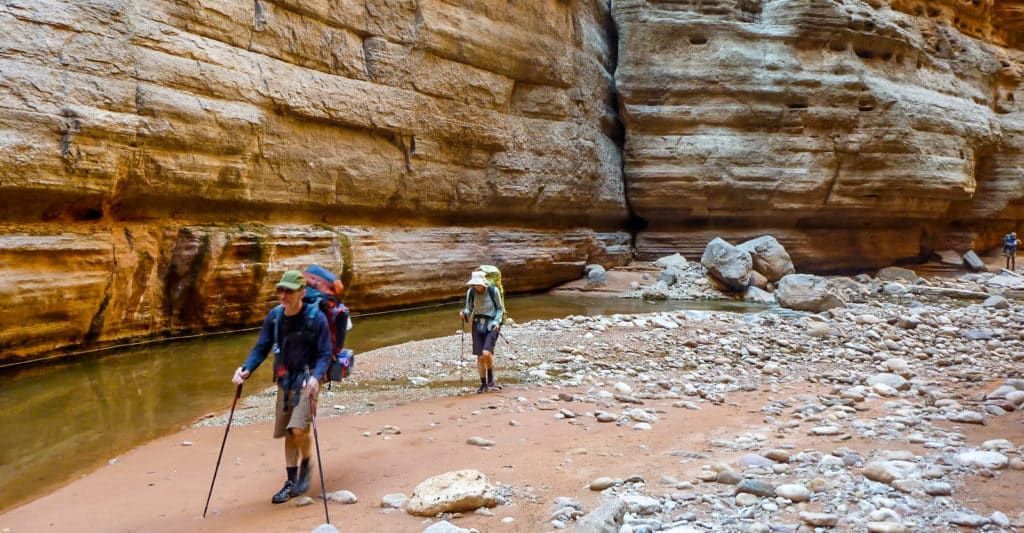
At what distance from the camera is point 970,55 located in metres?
26.4

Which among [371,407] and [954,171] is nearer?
[371,407]

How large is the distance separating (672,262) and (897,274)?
8872 millimetres

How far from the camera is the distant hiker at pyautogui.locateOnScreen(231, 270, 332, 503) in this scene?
4930mm

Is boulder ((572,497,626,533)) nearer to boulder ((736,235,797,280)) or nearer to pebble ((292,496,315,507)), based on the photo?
pebble ((292,496,315,507))

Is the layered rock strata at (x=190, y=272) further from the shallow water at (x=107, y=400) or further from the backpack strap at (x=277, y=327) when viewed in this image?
the backpack strap at (x=277, y=327)

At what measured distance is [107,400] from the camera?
847 cm

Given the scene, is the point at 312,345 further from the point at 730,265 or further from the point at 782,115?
the point at 782,115

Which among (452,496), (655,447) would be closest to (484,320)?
(655,447)

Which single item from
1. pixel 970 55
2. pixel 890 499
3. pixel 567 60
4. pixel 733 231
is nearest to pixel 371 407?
pixel 890 499

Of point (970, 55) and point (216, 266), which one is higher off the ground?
point (970, 55)

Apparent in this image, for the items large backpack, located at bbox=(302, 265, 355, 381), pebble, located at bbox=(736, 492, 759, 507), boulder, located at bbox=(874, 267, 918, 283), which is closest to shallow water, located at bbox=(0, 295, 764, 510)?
large backpack, located at bbox=(302, 265, 355, 381)

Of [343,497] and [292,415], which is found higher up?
[292,415]

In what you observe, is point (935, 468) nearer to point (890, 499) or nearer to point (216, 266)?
point (890, 499)

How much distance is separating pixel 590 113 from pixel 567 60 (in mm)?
2177
